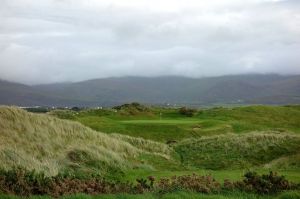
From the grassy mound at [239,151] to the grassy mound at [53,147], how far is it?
3400 millimetres

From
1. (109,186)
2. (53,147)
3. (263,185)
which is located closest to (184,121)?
(53,147)

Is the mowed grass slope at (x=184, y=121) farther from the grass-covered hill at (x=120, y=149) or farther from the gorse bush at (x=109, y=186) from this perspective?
the gorse bush at (x=109, y=186)

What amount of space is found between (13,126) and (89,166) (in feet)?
17.8

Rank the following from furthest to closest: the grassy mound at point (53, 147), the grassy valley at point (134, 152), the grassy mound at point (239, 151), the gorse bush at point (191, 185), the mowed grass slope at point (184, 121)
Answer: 1. the mowed grass slope at point (184, 121)
2. the grassy mound at point (239, 151)
3. the grassy mound at point (53, 147)
4. the grassy valley at point (134, 152)
5. the gorse bush at point (191, 185)

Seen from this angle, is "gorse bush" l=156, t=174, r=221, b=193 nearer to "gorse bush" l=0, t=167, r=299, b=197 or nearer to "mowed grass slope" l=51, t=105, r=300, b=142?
"gorse bush" l=0, t=167, r=299, b=197

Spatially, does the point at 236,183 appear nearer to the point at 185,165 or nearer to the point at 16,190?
the point at 16,190

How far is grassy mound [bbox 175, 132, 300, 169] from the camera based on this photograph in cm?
3312

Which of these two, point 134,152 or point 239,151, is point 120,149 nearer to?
point 134,152

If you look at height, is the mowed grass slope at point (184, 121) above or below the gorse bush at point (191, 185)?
below

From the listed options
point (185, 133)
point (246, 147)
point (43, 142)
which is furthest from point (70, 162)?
point (185, 133)

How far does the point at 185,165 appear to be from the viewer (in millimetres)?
31906

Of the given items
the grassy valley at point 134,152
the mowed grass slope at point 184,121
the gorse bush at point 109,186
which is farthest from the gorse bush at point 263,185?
the mowed grass slope at point 184,121

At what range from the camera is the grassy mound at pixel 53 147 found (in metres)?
22.1

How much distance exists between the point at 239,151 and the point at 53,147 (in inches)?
541
